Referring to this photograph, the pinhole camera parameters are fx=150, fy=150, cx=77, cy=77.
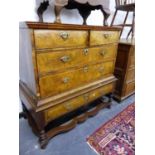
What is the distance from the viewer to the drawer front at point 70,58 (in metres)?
1.15

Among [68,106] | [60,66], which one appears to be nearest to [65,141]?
[68,106]

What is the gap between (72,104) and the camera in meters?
1.48

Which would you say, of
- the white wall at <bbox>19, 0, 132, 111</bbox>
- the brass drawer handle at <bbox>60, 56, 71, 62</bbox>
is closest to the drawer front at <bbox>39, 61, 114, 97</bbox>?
the brass drawer handle at <bbox>60, 56, 71, 62</bbox>

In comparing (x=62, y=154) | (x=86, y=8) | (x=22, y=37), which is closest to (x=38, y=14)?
(x=22, y=37)

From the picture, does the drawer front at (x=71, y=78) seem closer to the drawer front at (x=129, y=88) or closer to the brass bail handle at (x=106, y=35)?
the brass bail handle at (x=106, y=35)

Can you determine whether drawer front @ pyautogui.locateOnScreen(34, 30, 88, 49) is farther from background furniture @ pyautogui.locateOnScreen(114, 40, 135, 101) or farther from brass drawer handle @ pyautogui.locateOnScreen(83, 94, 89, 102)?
background furniture @ pyautogui.locateOnScreen(114, 40, 135, 101)

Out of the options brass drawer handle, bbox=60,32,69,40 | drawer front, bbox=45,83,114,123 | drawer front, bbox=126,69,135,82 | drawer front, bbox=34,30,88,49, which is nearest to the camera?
drawer front, bbox=34,30,88,49

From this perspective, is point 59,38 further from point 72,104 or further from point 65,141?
point 65,141

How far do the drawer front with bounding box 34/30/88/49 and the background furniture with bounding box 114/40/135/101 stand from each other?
79 cm

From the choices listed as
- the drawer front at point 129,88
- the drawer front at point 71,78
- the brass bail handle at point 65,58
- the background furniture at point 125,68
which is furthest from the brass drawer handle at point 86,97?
the drawer front at point 129,88

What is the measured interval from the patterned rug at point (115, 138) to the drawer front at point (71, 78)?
572 millimetres

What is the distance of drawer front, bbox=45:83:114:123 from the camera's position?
1.33 meters
